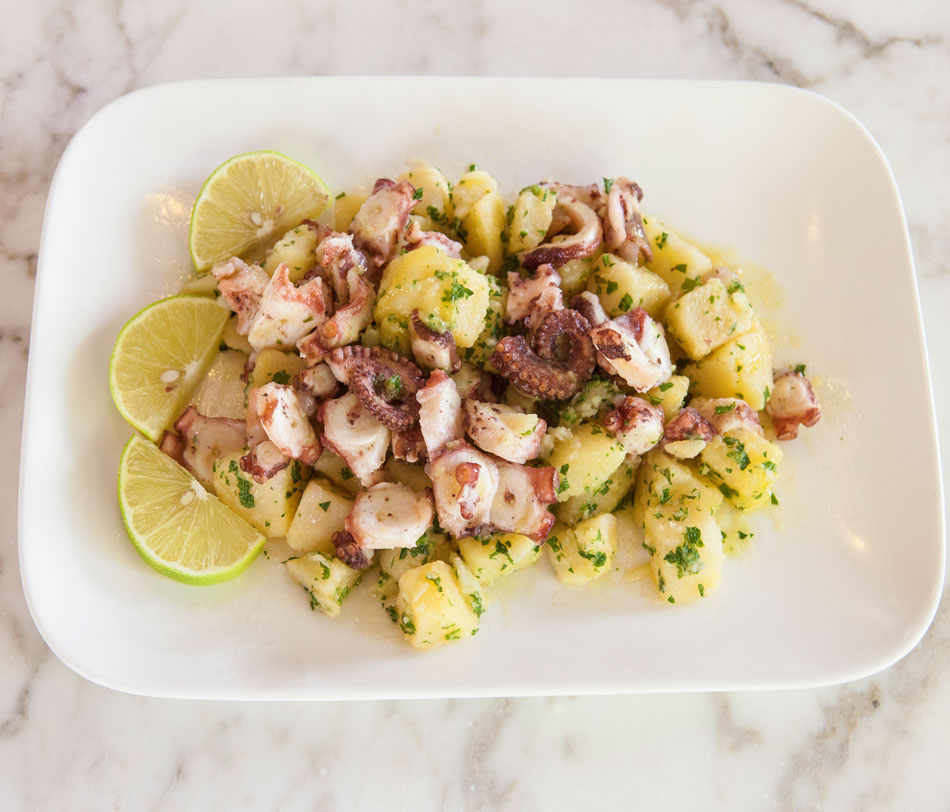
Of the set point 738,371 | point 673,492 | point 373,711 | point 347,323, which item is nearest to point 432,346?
point 347,323

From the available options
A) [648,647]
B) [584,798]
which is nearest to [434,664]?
[648,647]

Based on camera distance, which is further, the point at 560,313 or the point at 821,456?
the point at 821,456

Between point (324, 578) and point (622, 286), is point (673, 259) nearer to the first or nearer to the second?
point (622, 286)

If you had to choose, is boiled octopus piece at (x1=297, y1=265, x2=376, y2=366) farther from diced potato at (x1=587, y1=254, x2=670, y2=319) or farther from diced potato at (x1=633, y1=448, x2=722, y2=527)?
diced potato at (x1=633, y1=448, x2=722, y2=527)

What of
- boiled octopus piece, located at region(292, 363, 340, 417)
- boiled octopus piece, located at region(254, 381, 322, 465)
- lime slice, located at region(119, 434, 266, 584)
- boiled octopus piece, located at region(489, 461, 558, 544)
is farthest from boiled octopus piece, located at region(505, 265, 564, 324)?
lime slice, located at region(119, 434, 266, 584)

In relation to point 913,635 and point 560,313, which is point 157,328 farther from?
point 913,635

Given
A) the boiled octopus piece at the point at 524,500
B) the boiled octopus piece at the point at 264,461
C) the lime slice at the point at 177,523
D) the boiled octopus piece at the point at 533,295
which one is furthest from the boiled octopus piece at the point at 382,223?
the lime slice at the point at 177,523
